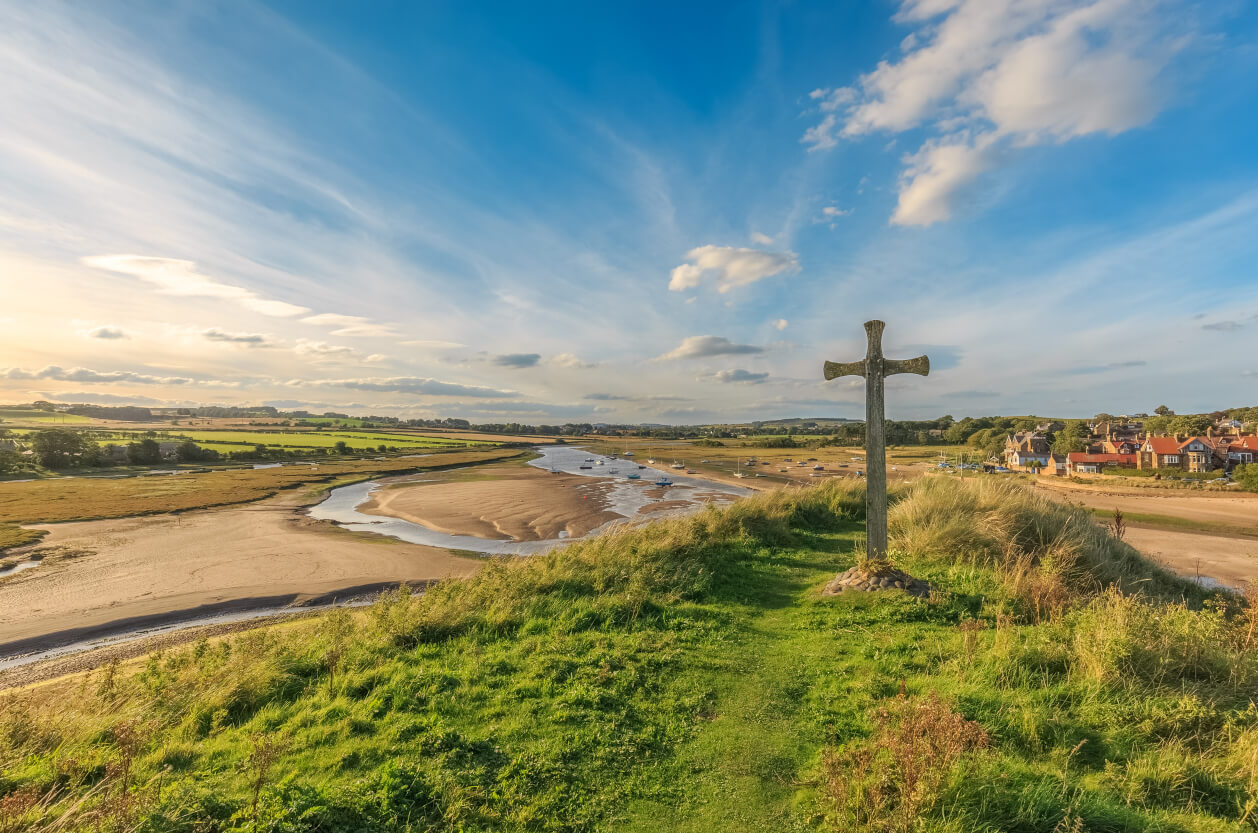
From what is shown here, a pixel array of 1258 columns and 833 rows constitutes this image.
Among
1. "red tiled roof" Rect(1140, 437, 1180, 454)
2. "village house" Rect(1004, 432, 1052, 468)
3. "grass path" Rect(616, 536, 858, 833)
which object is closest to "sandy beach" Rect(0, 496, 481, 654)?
"grass path" Rect(616, 536, 858, 833)

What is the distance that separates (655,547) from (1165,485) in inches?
2689

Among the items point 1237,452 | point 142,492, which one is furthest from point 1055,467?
point 142,492

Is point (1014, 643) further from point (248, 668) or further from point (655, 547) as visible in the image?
point (248, 668)

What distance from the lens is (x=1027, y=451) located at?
77188 millimetres

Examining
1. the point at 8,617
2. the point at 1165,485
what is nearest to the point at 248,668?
the point at 8,617

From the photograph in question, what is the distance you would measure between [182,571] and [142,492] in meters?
32.5

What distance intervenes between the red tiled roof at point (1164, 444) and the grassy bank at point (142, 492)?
9891 cm

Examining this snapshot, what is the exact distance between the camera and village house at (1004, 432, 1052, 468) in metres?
74.0

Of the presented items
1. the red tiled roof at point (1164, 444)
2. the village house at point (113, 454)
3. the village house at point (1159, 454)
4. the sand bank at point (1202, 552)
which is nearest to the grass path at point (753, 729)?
the sand bank at point (1202, 552)

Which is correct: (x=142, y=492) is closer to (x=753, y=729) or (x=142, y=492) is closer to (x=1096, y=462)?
(x=753, y=729)

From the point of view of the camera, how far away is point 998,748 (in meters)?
3.88

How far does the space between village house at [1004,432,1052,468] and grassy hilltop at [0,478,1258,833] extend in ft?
272

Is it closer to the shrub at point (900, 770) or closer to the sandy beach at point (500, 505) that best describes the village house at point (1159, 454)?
the sandy beach at point (500, 505)

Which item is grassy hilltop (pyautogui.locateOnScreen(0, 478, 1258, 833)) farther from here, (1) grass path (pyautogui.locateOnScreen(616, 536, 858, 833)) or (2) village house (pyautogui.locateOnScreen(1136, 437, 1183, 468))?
(2) village house (pyautogui.locateOnScreen(1136, 437, 1183, 468))
